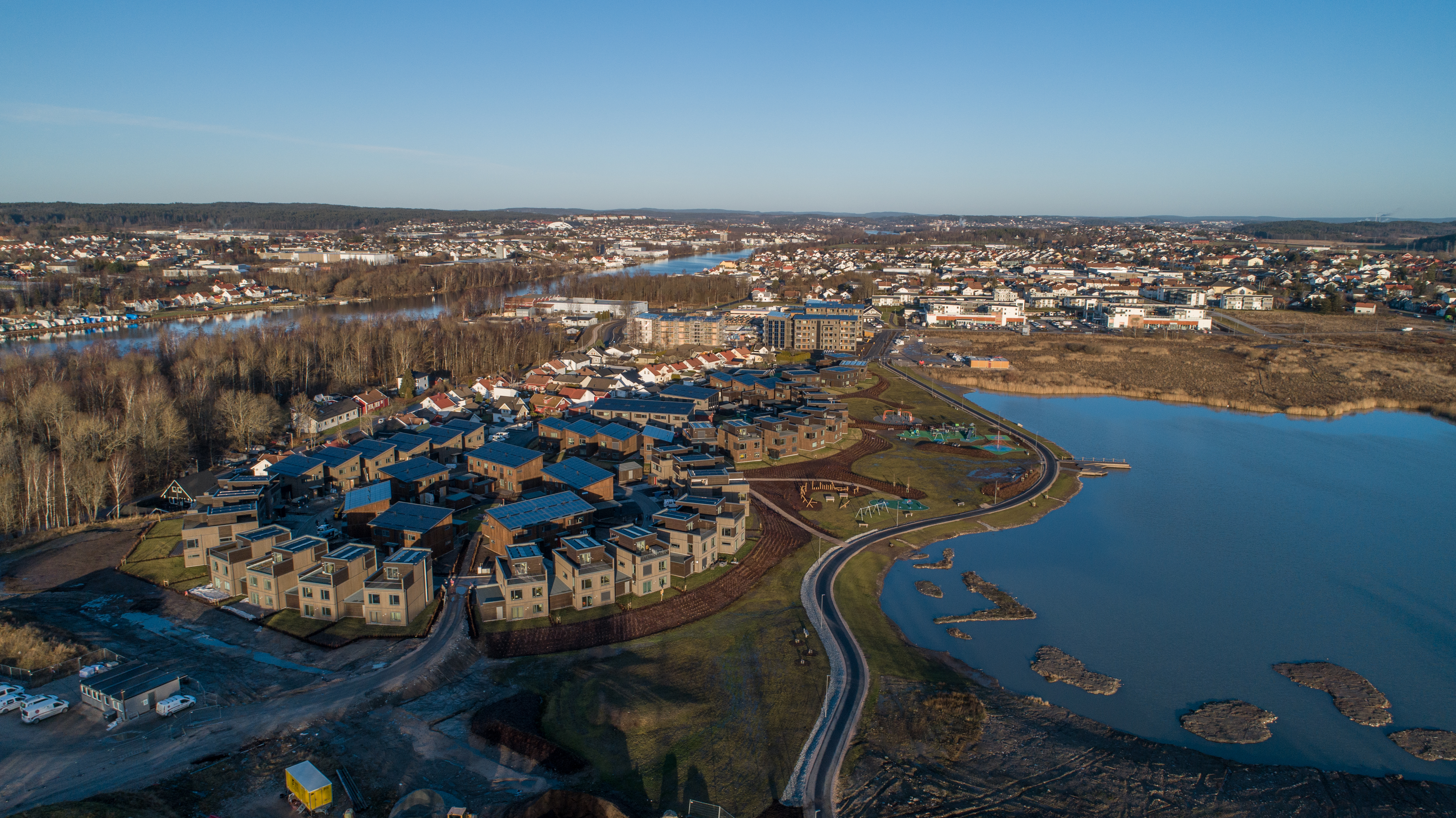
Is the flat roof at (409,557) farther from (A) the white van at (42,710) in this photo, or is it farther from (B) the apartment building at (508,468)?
(B) the apartment building at (508,468)

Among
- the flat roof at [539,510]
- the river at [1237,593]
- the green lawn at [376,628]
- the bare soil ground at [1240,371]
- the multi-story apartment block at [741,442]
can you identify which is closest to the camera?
the river at [1237,593]

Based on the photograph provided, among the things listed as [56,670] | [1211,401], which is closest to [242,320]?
[56,670]

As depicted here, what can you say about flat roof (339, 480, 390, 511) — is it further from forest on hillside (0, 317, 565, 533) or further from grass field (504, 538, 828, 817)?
grass field (504, 538, 828, 817)

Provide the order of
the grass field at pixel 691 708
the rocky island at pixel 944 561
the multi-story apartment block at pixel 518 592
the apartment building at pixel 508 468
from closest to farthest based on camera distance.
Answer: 1. the grass field at pixel 691 708
2. the multi-story apartment block at pixel 518 592
3. the rocky island at pixel 944 561
4. the apartment building at pixel 508 468

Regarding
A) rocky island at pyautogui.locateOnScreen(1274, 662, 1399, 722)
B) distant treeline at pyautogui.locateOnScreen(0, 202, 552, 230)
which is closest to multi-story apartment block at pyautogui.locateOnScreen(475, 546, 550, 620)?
rocky island at pyautogui.locateOnScreen(1274, 662, 1399, 722)

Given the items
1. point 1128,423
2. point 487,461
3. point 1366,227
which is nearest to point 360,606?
Result: point 487,461

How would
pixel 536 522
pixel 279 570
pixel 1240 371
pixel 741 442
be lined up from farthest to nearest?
pixel 1240 371 < pixel 741 442 < pixel 536 522 < pixel 279 570

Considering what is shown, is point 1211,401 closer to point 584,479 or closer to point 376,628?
point 584,479

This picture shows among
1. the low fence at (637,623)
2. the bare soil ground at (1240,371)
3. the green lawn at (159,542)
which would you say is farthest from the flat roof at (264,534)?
the bare soil ground at (1240,371)
